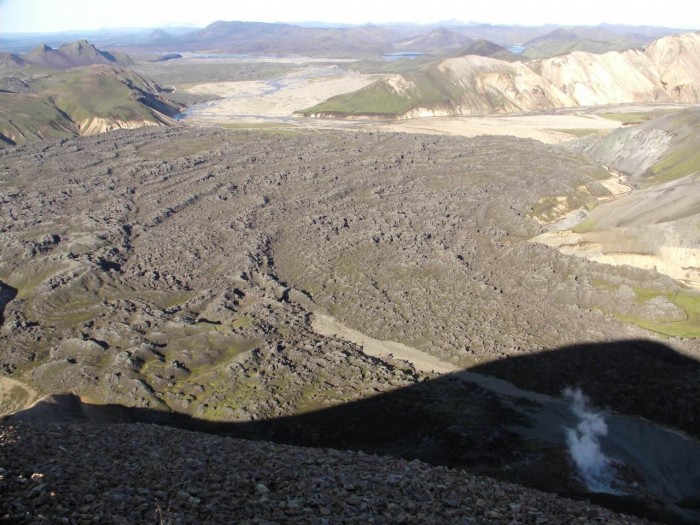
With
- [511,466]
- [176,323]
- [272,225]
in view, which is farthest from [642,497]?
[272,225]

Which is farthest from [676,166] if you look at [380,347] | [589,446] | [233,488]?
[233,488]

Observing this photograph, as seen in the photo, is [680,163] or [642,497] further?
[680,163]

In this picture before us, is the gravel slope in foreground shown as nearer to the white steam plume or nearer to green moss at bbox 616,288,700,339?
the white steam plume

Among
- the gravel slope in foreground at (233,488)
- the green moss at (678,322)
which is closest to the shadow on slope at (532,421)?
the green moss at (678,322)

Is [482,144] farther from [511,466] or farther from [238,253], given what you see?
[511,466]

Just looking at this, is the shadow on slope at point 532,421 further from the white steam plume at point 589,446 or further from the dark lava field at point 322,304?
the white steam plume at point 589,446
